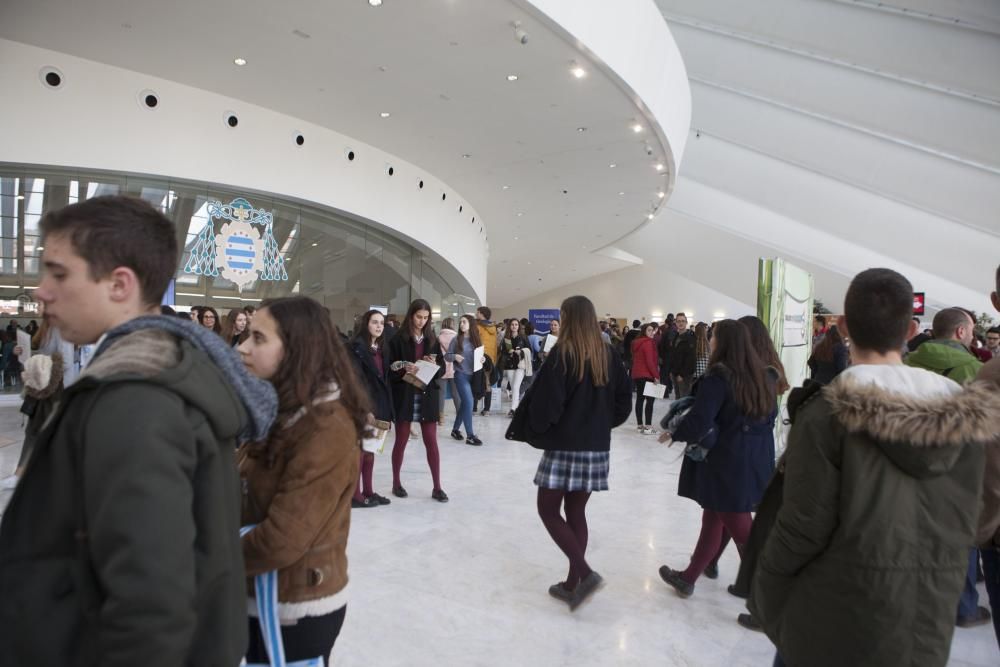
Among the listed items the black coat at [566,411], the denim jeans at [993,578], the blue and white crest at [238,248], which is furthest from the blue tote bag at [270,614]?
the blue and white crest at [238,248]

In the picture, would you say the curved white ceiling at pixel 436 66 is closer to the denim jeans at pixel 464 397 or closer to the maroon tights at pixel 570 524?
the denim jeans at pixel 464 397

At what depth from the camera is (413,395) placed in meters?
5.23

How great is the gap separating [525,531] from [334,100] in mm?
8207

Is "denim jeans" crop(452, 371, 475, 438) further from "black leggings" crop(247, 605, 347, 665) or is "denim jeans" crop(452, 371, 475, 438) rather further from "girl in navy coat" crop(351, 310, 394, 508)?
"black leggings" crop(247, 605, 347, 665)

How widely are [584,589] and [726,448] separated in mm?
1096

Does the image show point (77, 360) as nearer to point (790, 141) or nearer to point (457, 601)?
point (457, 601)

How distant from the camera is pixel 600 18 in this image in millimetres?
7441

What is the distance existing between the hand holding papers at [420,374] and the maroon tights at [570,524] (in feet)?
6.69

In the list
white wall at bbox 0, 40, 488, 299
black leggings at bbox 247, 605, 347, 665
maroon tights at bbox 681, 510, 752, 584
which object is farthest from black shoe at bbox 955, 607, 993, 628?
white wall at bbox 0, 40, 488, 299

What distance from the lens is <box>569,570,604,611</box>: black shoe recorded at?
324cm

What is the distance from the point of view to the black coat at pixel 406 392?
17.0ft

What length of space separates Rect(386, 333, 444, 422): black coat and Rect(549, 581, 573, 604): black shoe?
211cm

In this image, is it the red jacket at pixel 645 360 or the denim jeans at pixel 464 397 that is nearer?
the denim jeans at pixel 464 397

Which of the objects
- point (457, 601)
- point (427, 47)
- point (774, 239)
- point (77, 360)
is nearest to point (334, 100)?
point (427, 47)
